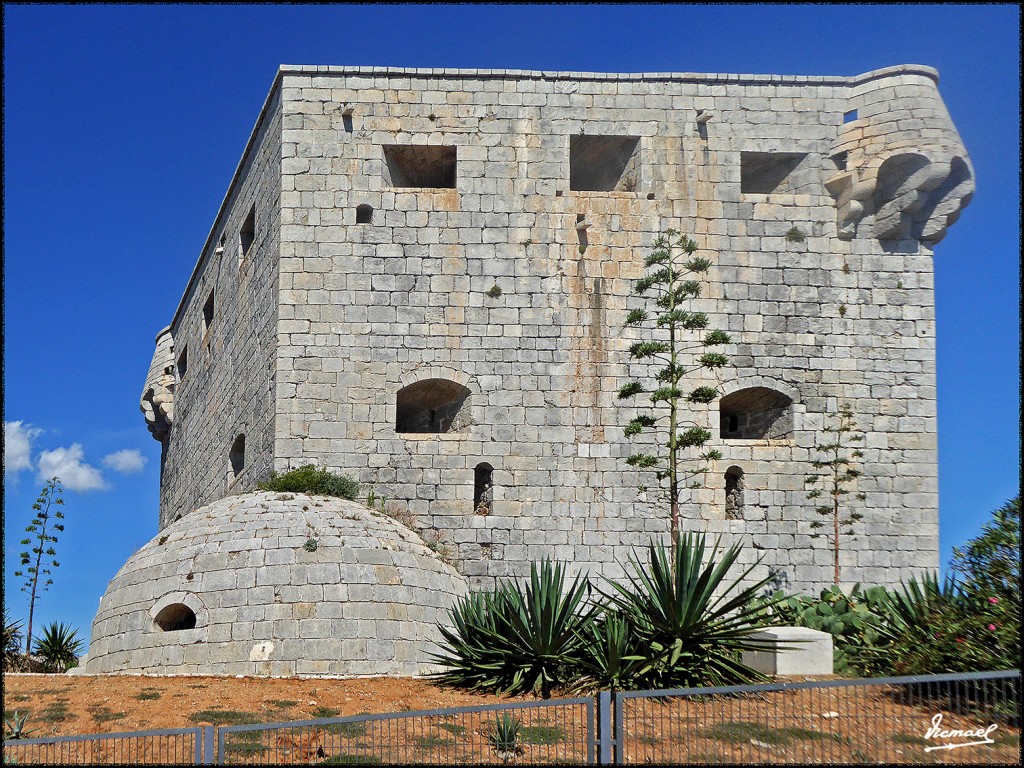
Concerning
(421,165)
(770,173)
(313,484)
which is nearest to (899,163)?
(770,173)

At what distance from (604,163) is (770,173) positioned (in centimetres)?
259

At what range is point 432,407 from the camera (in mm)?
19031

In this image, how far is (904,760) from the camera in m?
8.69

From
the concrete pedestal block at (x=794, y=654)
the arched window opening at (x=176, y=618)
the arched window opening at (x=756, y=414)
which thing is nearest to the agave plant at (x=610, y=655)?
the concrete pedestal block at (x=794, y=654)

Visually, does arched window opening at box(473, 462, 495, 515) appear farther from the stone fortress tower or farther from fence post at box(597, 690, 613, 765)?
fence post at box(597, 690, 613, 765)

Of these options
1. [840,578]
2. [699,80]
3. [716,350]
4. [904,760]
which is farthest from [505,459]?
[904,760]

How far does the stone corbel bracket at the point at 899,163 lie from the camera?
1848cm

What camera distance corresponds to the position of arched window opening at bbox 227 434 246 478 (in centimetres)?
2067

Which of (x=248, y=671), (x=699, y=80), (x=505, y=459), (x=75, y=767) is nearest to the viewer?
(x=75, y=767)

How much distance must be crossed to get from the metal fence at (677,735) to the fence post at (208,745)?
1.0 inches

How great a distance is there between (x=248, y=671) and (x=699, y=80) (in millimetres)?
10836

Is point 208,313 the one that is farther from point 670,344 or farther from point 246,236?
point 670,344

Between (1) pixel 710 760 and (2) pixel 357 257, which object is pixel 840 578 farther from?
(1) pixel 710 760

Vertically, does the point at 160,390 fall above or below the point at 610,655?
above
